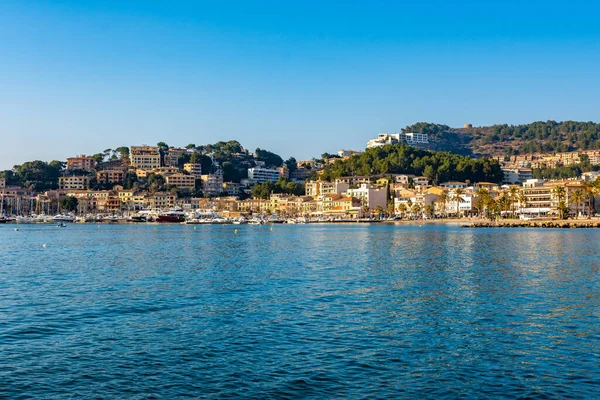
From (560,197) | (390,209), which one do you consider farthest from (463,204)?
(560,197)

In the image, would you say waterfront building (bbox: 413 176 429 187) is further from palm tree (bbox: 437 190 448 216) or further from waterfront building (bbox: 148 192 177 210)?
waterfront building (bbox: 148 192 177 210)

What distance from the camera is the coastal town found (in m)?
114

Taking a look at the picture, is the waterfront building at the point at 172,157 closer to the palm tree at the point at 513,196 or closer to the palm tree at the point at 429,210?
the palm tree at the point at 429,210

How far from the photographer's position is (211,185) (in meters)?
172

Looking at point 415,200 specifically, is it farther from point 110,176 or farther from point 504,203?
point 110,176

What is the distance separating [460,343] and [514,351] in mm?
1302

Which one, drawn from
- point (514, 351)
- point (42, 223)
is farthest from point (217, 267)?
point (42, 223)

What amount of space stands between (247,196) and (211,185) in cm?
1116

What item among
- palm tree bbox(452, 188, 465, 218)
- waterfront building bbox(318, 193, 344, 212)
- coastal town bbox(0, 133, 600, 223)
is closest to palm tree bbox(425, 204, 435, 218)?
coastal town bbox(0, 133, 600, 223)

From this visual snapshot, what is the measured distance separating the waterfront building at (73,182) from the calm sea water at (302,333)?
145000 millimetres

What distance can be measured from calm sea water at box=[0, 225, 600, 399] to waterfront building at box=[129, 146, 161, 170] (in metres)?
158

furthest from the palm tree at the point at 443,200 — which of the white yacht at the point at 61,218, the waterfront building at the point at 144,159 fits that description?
the waterfront building at the point at 144,159

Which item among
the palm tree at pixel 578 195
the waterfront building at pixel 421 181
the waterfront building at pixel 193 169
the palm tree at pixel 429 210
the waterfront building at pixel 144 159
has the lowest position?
the palm tree at pixel 429 210

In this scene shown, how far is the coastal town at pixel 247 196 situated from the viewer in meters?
114
